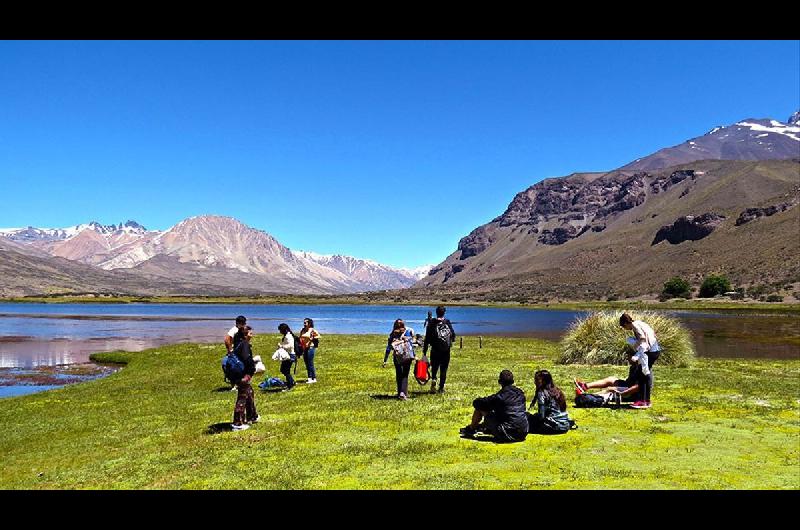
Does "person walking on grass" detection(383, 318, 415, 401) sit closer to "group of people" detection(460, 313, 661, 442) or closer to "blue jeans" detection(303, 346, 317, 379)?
"group of people" detection(460, 313, 661, 442)

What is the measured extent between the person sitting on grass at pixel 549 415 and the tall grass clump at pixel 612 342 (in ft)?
51.7

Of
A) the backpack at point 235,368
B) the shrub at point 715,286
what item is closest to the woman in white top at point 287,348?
the backpack at point 235,368

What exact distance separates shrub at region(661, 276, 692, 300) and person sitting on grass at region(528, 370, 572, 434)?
19350 cm

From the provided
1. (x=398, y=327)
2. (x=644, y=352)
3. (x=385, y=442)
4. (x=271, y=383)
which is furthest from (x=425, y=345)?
(x=271, y=383)

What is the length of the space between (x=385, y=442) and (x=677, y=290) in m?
199

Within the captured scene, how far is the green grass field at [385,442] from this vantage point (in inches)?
408

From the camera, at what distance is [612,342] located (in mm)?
30656

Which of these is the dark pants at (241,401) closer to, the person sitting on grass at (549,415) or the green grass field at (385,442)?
the green grass field at (385,442)

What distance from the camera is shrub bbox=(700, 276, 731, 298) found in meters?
173

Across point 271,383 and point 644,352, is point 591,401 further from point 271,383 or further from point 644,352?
point 271,383
